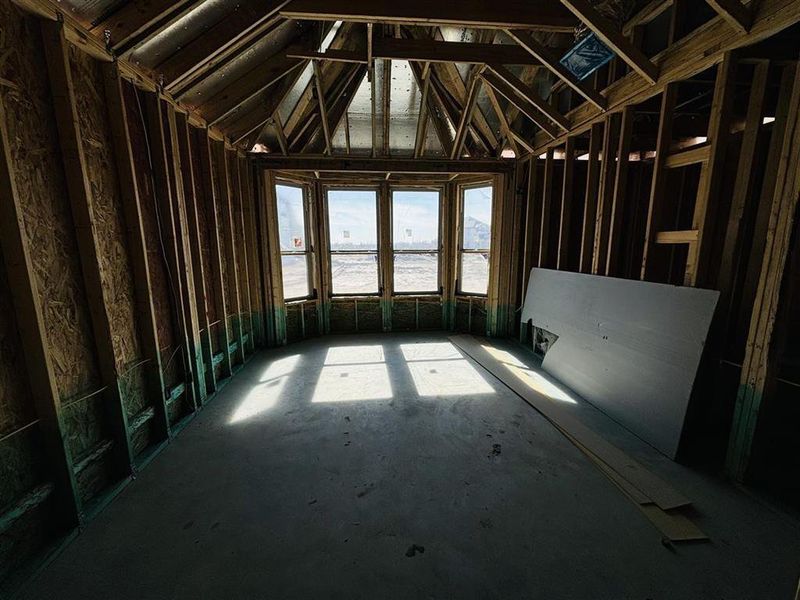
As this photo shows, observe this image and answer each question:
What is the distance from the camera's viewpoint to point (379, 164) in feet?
18.4

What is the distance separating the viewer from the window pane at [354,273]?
21.7 ft

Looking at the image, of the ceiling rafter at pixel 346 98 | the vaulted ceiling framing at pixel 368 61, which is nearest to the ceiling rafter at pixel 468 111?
the vaulted ceiling framing at pixel 368 61

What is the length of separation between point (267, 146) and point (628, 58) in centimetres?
506

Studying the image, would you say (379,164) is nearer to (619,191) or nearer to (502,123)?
(502,123)

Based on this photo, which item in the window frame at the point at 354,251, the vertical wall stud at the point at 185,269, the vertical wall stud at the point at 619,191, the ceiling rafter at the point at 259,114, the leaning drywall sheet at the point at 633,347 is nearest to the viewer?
the leaning drywall sheet at the point at 633,347

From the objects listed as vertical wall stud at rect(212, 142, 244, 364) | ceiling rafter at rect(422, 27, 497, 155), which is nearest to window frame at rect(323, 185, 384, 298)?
vertical wall stud at rect(212, 142, 244, 364)

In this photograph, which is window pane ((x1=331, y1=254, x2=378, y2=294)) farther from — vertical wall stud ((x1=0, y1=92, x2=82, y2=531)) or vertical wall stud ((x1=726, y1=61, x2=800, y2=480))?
vertical wall stud ((x1=726, y1=61, x2=800, y2=480))

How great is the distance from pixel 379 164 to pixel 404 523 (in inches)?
202

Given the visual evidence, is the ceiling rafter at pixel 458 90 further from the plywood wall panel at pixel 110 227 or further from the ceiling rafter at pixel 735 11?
the plywood wall panel at pixel 110 227

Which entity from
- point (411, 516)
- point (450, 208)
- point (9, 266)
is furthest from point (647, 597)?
point (450, 208)

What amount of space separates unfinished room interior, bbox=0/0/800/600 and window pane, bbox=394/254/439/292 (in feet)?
6.18

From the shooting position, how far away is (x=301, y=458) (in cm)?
278

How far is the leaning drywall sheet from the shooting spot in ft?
8.81

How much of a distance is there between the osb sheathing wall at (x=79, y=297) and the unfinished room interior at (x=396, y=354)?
0.02 meters
